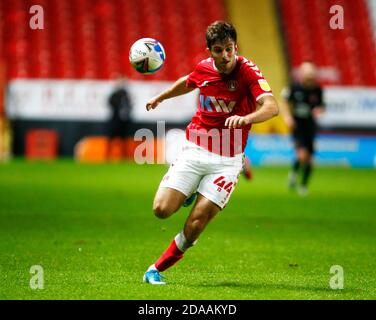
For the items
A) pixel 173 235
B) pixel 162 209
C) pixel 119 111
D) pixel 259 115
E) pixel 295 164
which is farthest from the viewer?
pixel 119 111

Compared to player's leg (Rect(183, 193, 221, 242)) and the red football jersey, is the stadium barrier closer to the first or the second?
the red football jersey

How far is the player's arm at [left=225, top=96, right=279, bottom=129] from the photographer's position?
6.95m

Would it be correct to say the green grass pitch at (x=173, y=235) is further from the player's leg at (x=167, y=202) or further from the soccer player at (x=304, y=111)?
the soccer player at (x=304, y=111)

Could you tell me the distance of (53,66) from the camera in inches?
1052

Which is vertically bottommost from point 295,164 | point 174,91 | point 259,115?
point 295,164

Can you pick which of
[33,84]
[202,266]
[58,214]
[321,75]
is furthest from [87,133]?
[202,266]

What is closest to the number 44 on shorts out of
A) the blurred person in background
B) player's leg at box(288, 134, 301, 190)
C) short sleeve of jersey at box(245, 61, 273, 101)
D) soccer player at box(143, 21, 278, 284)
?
soccer player at box(143, 21, 278, 284)

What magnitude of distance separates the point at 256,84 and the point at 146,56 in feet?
3.51

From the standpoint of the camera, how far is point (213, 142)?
7.72 m

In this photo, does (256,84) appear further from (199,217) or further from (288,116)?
(288,116)

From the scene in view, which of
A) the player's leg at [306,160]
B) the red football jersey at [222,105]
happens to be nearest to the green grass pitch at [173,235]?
the player's leg at [306,160]

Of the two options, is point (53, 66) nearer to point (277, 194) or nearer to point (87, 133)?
point (87, 133)

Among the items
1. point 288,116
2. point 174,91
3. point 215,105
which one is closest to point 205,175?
point 215,105

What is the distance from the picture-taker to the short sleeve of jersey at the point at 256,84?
746 cm
